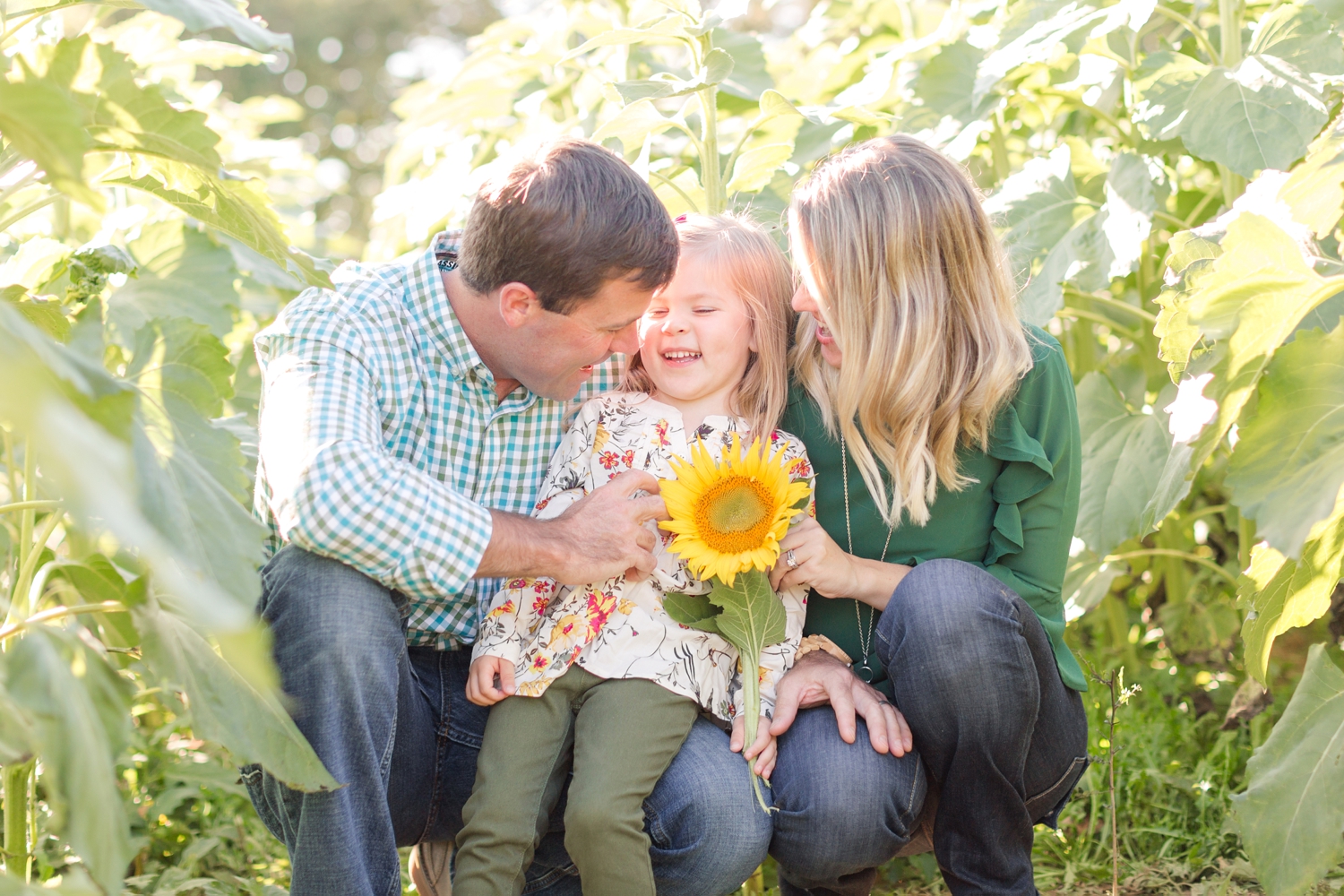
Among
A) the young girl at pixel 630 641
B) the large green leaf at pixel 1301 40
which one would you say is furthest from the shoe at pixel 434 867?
the large green leaf at pixel 1301 40

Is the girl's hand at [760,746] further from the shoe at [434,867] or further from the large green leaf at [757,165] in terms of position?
the large green leaf at [757,165]

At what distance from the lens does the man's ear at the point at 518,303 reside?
72.1 inches

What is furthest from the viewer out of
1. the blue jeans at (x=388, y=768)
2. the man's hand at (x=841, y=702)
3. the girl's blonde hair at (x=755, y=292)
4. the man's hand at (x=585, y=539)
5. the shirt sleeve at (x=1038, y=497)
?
the girl's blonde hair at (x=755, y=292)

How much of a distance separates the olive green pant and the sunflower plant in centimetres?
12

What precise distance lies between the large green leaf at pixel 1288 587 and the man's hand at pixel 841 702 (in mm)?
488

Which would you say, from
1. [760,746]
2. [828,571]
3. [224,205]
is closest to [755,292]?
[828,571]

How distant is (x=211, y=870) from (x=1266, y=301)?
2.04m

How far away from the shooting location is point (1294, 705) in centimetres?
168

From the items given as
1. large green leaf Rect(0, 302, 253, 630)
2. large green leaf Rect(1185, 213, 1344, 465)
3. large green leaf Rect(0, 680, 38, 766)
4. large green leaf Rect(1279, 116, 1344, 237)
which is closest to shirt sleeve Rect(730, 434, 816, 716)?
large green leaf Rect(1185, 213, 1344, 465)

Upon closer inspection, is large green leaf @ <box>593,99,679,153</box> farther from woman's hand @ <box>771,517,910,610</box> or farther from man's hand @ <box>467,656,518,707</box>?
man's hand @ <box>467,656,518,707</box>

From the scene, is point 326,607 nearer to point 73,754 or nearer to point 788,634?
point 73,754

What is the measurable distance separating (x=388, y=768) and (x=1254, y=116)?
1.83 meters

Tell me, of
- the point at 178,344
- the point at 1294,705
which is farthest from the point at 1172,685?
the point at 178,344

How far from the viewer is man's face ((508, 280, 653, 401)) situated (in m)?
1.82
